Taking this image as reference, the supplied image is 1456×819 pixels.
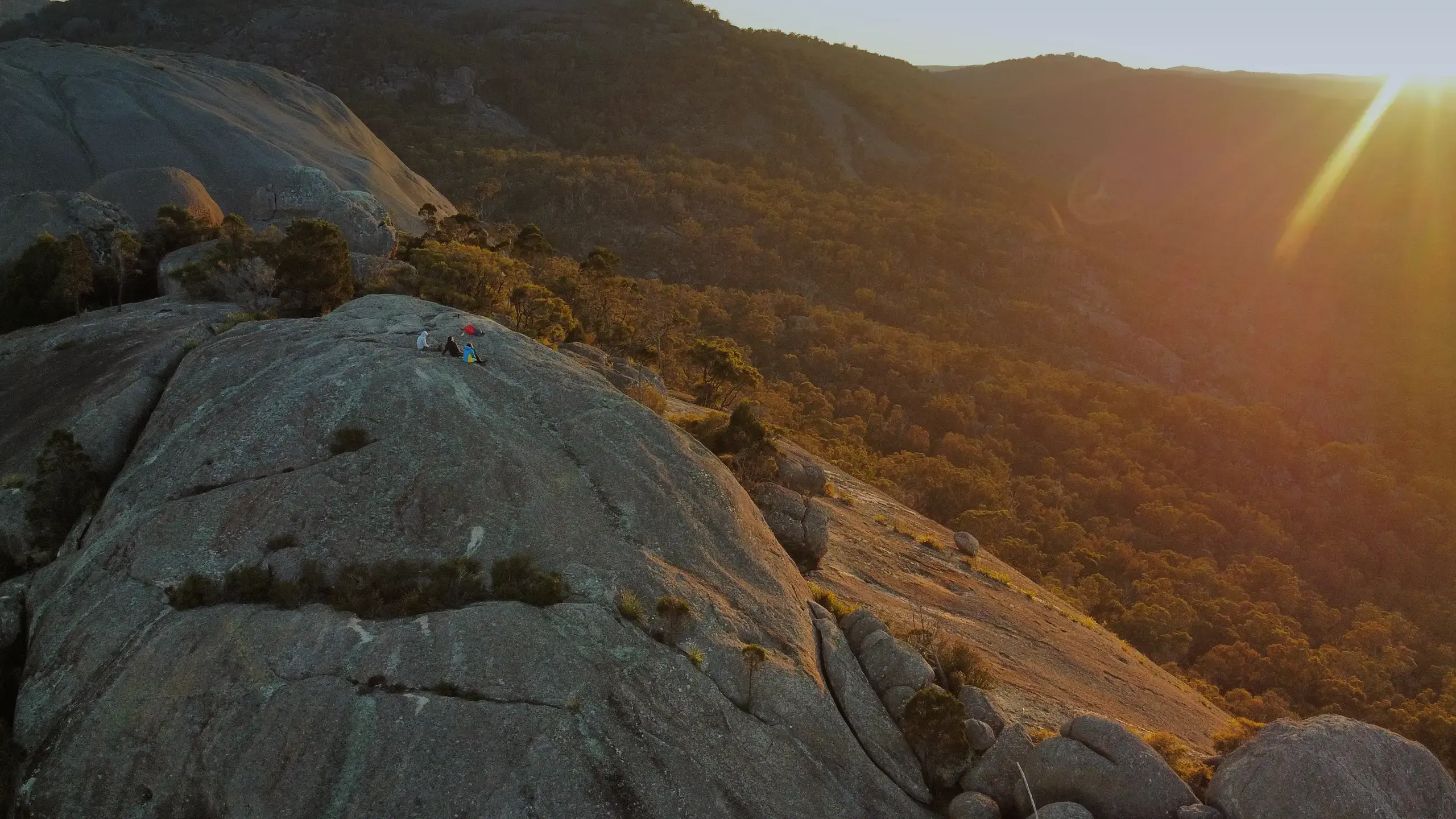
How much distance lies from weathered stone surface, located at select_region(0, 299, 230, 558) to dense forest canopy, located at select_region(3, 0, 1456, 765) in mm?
10592

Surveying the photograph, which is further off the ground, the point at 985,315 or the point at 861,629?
the point at 861,629

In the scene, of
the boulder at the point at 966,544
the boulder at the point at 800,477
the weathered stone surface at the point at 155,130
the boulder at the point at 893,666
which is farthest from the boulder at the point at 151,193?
the boulder at the point at 966,544

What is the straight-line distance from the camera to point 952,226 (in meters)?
150

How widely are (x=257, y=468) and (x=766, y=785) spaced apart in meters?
13.6

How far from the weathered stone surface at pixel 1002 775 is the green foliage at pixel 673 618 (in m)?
7.25

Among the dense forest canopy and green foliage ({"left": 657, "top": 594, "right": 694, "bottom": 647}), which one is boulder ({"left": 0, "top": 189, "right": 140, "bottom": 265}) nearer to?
the dense forest canopy

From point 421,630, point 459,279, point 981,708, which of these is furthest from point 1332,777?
point 459,279

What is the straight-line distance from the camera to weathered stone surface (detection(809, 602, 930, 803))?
19031 millimetres

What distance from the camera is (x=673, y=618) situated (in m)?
18.5

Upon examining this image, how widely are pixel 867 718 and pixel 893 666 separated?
195cm

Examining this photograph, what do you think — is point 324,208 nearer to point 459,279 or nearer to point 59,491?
point 459,279

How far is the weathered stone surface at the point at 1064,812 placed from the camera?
57.8ft

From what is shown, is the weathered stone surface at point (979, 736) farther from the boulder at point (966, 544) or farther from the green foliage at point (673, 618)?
the boulder at point (966, 544)

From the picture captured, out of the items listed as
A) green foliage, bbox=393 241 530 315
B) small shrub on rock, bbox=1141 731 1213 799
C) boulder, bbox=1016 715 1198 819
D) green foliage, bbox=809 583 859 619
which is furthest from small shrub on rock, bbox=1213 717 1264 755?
green foliage, bbox=393 241 530 315
